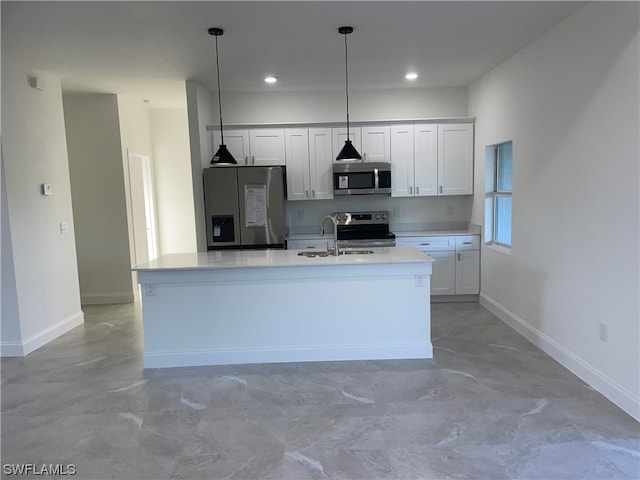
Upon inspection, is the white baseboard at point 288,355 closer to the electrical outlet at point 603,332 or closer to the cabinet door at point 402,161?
the electrical outlet at point 603,332

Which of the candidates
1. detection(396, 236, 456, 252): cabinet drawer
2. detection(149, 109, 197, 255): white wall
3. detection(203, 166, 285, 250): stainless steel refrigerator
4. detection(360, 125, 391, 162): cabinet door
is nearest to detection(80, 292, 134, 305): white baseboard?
detection(149, 109, 197, 255): white wall

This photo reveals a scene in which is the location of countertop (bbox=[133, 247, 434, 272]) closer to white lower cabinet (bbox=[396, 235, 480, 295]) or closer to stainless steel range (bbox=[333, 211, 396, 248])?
white lower cabinet (bbox=[396, 235, 480, 295])

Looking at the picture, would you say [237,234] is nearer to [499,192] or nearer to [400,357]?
[400,357]

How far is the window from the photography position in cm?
472

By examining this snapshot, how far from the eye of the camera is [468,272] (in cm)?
521

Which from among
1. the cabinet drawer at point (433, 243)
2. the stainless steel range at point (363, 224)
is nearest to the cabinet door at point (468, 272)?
the cabinet drawer at point (433, 243)

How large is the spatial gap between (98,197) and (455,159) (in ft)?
15.3

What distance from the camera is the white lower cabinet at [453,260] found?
5180 millimetres

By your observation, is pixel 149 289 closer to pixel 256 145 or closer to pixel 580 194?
pixel 256 145

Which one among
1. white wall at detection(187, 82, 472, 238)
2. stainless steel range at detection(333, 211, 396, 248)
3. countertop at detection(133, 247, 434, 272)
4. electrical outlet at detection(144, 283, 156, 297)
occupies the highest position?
white wall at detection(187, 82, 472, 238)

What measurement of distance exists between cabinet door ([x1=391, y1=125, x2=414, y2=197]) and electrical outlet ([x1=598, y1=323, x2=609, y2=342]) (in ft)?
9.62

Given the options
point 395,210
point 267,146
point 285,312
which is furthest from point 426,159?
point 285,312

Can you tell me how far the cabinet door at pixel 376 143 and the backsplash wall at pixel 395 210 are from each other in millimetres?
588

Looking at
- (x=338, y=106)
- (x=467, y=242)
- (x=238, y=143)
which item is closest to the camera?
(x=467, y=242)
